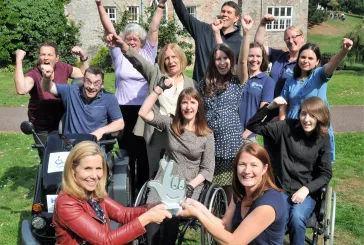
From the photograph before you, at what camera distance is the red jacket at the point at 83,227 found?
2.96 meters

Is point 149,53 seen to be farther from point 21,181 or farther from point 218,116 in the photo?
point 21,181

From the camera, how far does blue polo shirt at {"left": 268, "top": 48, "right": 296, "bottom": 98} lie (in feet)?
16.9

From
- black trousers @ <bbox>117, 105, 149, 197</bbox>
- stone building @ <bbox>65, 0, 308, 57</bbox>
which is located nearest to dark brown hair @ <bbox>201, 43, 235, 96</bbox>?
black trousers @ <bbox>117, 105, 149, 197</bbox>

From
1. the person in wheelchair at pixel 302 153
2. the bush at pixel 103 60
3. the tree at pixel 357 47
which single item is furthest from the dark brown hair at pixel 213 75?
the tree at pixel 357 47

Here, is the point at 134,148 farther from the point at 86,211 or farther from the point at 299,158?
the point at 86,211

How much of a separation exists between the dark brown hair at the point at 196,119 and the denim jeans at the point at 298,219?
971mm

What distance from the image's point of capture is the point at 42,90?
17.3ft

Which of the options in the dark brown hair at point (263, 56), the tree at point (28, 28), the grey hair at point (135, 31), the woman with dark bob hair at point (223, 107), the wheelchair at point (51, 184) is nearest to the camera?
the wheelchair at point (51, 184)

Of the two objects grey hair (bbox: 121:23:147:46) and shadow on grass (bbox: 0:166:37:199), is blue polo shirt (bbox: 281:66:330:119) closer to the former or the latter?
grey hair (bbox: 121:23:147:46)

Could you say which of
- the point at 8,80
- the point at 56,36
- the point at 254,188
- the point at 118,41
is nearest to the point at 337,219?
the point at 254,188

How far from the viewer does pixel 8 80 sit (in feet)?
63.1

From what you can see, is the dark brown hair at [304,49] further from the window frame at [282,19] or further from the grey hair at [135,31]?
the window frame at [282,19]

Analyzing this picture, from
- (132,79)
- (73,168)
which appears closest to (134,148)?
(132,79)

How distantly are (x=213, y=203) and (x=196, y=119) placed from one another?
2.56 ft
